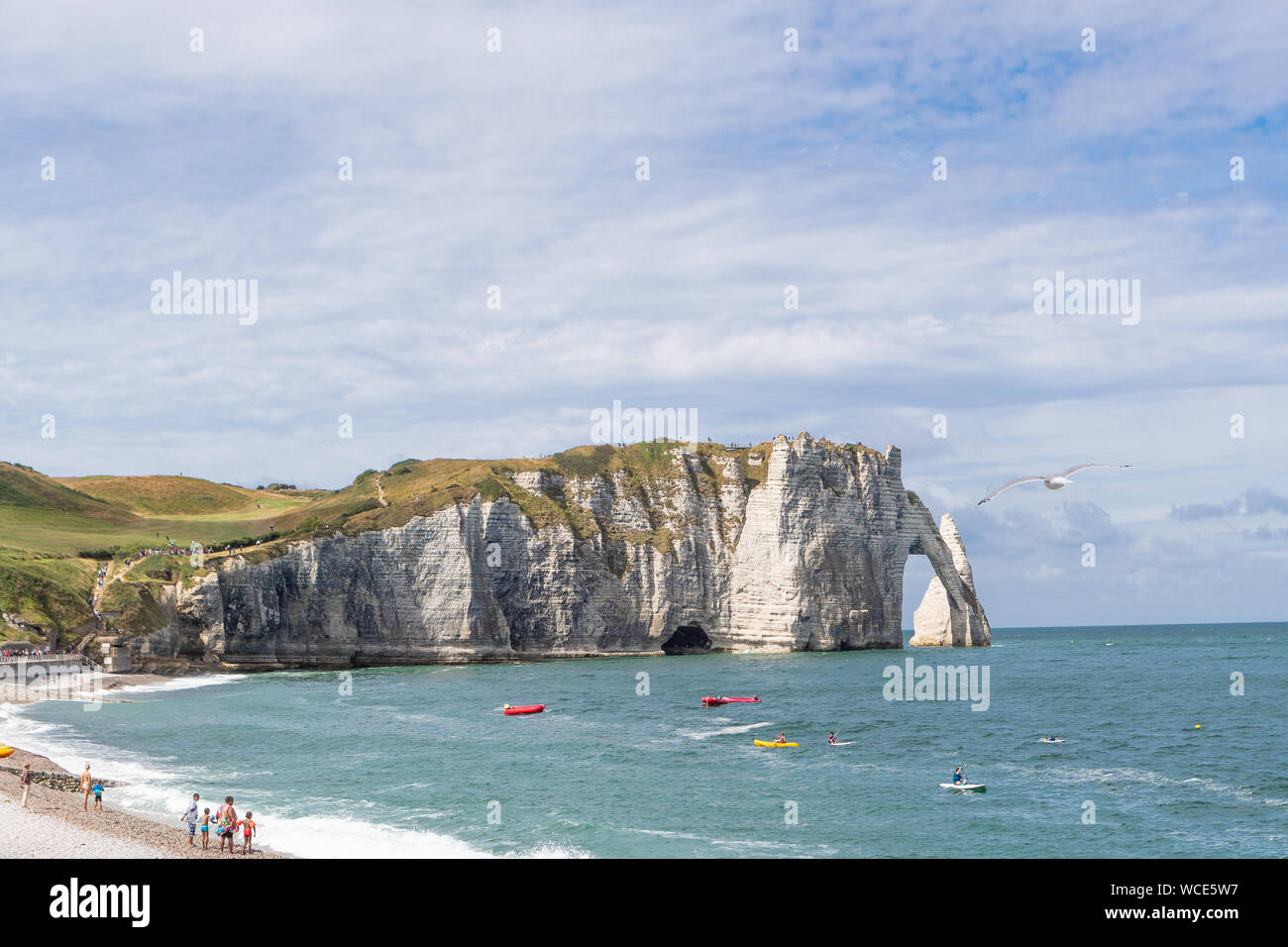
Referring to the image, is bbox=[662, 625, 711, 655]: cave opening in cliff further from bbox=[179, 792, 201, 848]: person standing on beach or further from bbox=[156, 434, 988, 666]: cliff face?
bbox=[179, 792, 201, 848]: person standing on beach

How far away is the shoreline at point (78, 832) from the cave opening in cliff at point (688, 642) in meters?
102

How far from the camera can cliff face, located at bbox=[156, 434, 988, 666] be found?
117312mm

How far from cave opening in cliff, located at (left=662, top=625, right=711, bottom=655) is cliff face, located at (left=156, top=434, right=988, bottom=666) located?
0.79ft

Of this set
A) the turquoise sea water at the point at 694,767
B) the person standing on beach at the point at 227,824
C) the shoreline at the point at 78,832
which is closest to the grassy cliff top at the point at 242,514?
the turquoise sea water at the point at 694,767

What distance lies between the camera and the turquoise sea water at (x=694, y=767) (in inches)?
1410

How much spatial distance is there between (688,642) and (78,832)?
362 ft

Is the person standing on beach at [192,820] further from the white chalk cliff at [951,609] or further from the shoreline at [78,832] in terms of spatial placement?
the white chalk cliff at [951,609]

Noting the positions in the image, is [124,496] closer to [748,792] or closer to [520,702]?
[520,702]

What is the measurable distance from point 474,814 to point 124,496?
524 feet

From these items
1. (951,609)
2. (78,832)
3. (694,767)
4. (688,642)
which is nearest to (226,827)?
(78,832)

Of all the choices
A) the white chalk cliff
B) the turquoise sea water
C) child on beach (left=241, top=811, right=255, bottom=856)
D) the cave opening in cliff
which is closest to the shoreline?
child on beach (left=241, top=811, right=255, bottom=856)

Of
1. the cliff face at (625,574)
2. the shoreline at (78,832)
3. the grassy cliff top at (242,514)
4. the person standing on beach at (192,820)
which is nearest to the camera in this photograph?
the shoreline at (78,832)

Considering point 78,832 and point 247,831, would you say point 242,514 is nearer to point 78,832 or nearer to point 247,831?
point 78,832

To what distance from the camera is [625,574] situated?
13238cm
